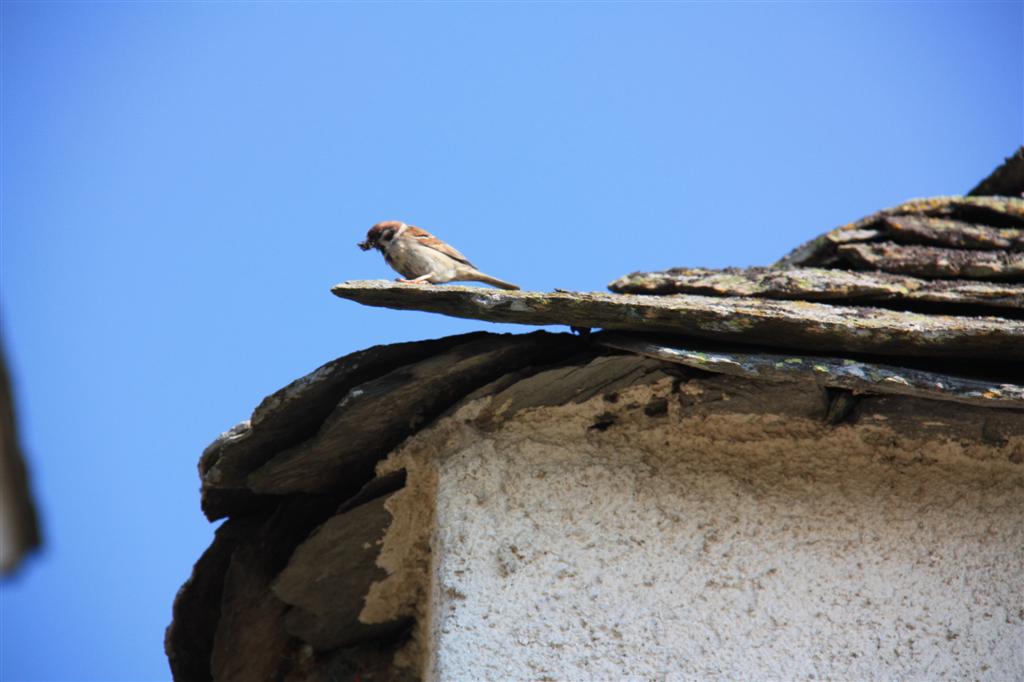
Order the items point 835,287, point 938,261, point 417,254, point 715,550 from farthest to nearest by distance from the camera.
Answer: point 417,254, point 938,261, point 835,287, point 715,550

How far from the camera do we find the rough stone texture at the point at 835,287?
397 cm

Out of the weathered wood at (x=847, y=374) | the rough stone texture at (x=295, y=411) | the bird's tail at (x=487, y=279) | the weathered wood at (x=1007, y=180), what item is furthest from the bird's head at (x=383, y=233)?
the weathered wood at (x=1007, y=180)

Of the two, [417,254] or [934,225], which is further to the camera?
[417,254]

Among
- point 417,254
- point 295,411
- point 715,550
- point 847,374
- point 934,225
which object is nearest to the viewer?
point 847,374

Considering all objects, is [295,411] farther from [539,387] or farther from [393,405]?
[539,387]

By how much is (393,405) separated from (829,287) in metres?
1.55

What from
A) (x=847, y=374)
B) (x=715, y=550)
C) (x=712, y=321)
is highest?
(x=712, y=321)

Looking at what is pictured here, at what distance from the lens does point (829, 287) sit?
13.4ft

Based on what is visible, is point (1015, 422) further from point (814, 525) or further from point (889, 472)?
point (814, 525)

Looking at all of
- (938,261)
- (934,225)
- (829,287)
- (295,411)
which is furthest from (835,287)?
(295,411)

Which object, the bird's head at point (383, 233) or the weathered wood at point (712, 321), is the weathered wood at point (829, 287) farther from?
the bird's head at point (383, 233)

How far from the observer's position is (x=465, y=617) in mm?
3508

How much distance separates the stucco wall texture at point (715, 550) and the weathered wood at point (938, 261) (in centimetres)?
90

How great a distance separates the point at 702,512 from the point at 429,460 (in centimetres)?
90
